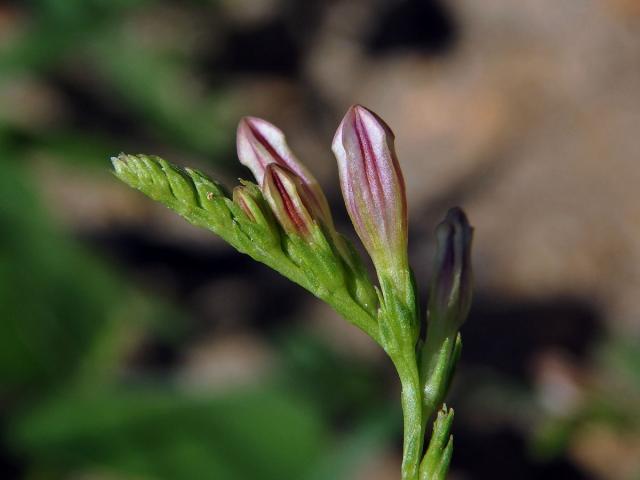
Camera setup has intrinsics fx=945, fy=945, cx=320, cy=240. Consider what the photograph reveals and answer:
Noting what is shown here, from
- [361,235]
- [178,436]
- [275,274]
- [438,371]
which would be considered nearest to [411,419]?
[438,371]

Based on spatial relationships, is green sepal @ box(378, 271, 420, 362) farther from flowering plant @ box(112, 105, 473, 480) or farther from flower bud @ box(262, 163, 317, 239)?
flower bud @ box(262, 163, 317, 239)

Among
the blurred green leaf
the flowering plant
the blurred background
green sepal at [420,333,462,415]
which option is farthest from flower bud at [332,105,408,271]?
the blurred green leaf

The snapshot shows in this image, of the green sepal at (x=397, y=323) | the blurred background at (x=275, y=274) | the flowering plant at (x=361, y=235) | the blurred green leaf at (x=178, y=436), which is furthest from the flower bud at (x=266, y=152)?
the blurred green leaf at (x=178, y=436)

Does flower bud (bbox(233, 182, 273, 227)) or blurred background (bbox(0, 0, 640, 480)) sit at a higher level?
flower bud (bbox(233, 182, 273, 227))

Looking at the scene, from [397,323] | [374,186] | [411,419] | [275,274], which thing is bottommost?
[275,274]

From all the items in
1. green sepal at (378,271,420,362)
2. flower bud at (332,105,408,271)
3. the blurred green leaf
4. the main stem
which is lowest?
the blurred green leaf

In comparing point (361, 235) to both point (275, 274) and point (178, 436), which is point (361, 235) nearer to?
point (178, 436)

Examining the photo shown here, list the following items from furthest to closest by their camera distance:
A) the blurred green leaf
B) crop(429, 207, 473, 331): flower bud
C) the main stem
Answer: the blurred green leaf
crop(429, 207, 473, 331): flower bud
the main stem

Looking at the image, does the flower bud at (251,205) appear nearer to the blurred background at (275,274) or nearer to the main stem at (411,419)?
the main stem at (411,419)
